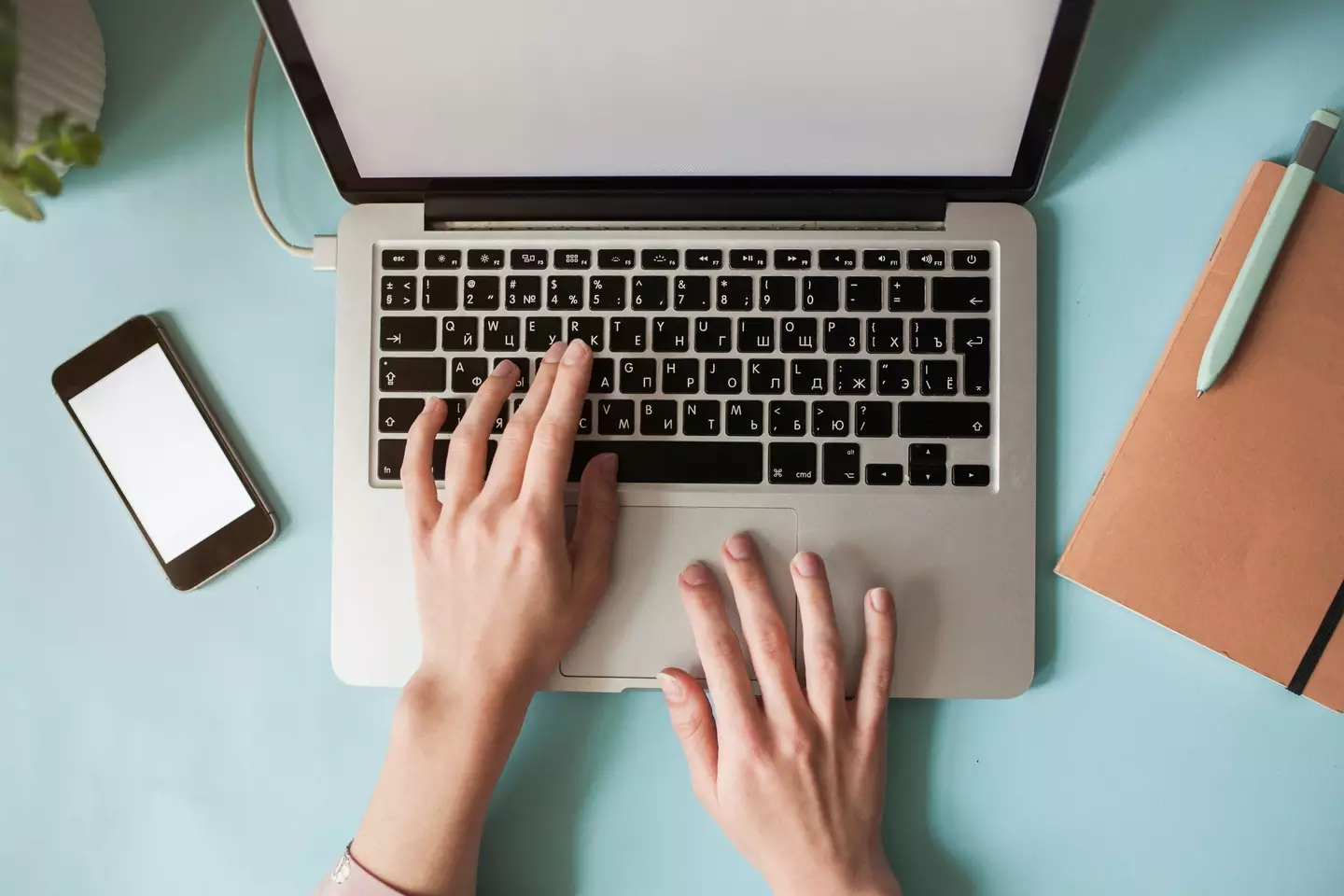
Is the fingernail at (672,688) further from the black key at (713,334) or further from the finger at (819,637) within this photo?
the black key at (713,334)

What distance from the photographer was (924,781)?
0.57 meters

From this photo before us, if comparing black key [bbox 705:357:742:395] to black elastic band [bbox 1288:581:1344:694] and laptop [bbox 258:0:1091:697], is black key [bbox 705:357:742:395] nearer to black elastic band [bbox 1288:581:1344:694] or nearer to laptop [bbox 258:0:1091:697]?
laptop [bbox 258:0:1091:697]

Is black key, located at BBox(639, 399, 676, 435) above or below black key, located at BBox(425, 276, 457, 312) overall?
below

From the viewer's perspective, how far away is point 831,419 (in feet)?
1.75

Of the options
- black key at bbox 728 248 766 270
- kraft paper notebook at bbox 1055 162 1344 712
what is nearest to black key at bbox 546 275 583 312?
black key at bbox 728 248 766 270

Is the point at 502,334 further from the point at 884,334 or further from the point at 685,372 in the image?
the point at 884,334

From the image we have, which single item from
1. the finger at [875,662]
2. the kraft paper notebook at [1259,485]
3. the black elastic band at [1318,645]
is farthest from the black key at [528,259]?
the black elastic band at [1318,645]

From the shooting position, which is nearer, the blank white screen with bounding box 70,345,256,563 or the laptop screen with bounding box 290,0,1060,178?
the laptop screen with bounding box 290,0,1060,178

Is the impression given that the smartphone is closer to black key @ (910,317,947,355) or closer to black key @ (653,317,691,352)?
black key @ (653,317,691,352)

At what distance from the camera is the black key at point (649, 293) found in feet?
1.77

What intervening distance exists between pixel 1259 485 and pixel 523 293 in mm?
501

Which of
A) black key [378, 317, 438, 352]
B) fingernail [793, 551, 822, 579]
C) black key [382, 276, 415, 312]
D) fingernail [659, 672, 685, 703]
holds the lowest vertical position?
fingernail [659, 672, 685, 703]

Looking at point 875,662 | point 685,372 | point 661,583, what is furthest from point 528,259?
point 875,662

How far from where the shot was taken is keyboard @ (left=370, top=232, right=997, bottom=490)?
53cm
